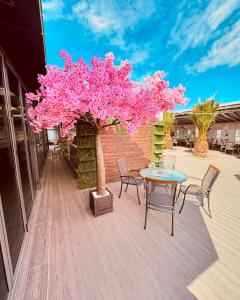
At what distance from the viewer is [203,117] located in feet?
24.6

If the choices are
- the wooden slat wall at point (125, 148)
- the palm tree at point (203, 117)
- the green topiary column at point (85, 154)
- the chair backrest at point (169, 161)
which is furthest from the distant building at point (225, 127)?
the green topiary column at point (85, 154)

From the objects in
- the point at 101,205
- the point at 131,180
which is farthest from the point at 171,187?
the point at 101,205

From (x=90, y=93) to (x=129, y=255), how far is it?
6.69 ft

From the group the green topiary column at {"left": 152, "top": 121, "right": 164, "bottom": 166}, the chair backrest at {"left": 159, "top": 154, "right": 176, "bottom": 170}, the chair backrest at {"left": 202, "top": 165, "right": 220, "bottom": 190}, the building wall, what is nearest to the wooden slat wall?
the green topiary column at {"left": 152, "top": 121, "right": 164, "bottom": 166}

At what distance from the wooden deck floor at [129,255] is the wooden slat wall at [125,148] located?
1.58 m

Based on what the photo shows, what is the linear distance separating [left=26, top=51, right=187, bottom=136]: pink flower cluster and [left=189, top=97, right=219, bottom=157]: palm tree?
7.11 metres

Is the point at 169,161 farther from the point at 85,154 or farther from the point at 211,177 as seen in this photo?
the point at 85,154

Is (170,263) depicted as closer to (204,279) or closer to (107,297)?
(204,279)

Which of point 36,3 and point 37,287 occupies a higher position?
point 36,3

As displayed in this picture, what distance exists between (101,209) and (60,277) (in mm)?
1103

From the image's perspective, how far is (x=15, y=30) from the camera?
1.55 m

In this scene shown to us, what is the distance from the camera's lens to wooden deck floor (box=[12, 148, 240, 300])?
4.10 ft

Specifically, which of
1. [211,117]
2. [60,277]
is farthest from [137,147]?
[211,117]

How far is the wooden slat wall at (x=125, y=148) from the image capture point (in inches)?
157
